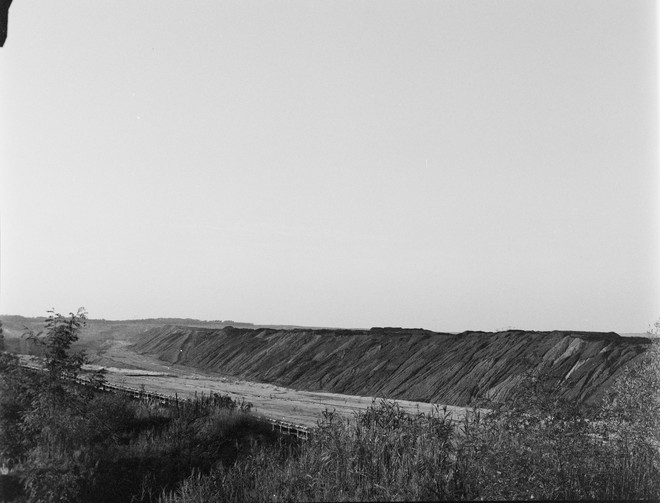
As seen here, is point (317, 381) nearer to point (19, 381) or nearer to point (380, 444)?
point (19, 381)

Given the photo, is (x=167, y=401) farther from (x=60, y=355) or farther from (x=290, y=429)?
(x=60, y=355)

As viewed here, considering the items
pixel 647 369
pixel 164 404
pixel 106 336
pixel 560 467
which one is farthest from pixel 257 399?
pixel 106 336

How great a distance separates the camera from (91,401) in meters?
20.2

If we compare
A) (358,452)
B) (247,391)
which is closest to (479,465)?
(358,452)

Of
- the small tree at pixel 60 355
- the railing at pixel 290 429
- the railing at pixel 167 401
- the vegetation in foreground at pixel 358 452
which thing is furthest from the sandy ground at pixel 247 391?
the small tree at pixel 60 355

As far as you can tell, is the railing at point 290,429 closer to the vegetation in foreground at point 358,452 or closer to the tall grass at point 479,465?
the vegetation in foreground at point 358,452

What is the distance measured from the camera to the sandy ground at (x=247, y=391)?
3788cm

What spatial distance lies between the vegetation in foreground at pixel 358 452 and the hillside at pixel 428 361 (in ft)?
46.6

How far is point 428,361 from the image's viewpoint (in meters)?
50.8

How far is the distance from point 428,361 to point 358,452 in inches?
1532

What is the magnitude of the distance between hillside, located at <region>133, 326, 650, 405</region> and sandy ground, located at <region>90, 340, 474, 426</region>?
2.11 metres

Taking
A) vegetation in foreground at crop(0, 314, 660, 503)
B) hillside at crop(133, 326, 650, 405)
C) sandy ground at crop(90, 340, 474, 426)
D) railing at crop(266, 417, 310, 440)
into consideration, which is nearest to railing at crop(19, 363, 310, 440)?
railing at crop(266, 417, 310, 440)

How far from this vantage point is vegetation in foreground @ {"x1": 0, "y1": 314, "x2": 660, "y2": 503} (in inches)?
446

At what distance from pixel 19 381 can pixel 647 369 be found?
58.1ft
